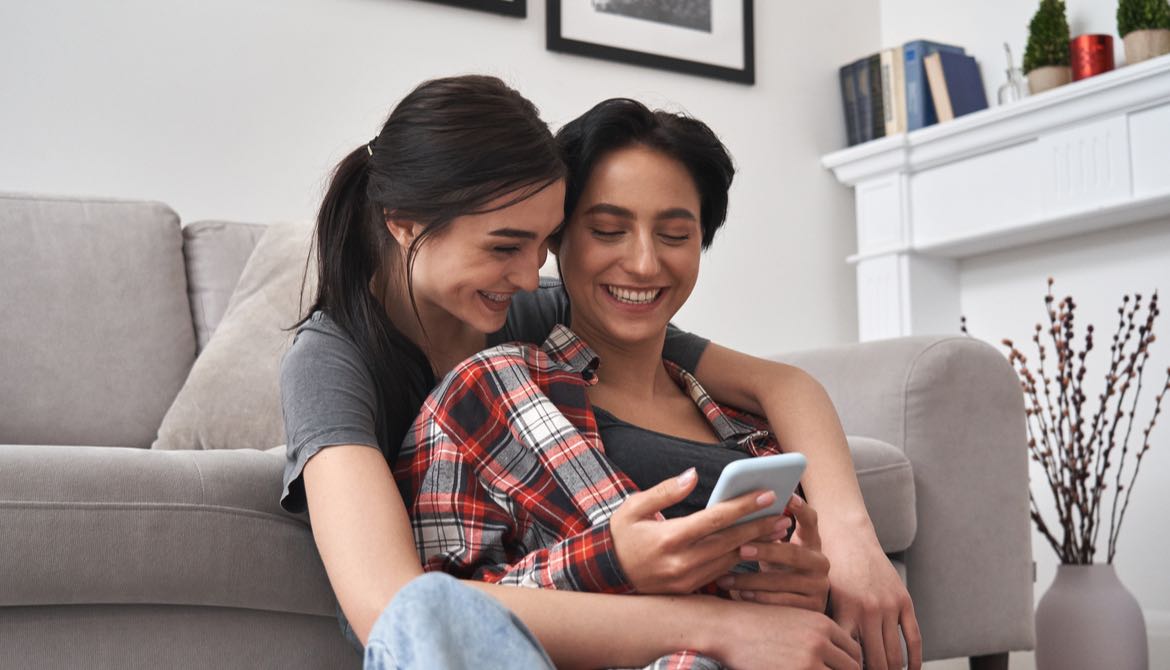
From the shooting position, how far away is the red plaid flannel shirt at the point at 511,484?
1.03 m

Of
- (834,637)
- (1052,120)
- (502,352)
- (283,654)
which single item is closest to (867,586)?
(834,637)

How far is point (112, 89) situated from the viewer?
2.45m

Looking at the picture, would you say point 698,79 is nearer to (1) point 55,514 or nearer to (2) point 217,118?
(2) point 217,118

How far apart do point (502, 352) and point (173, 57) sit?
5.60 feet

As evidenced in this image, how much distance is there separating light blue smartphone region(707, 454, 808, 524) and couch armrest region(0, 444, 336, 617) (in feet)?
1.93

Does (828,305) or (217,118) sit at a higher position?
(217,118)

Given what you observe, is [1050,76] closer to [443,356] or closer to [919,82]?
[919,82]

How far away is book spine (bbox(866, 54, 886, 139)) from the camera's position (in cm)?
335

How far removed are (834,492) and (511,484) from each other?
1.51 feet

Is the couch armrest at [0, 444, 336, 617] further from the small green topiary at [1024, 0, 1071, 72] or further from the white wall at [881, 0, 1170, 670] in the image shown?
the small green topiary at [1024, 0, 1071, 72]

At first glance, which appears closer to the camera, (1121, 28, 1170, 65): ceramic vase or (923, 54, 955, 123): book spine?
(1121, 28, 1170, 65): ceramic vase

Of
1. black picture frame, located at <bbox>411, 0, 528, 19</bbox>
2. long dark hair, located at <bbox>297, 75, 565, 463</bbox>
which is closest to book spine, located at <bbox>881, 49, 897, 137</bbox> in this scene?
black picture frame, located at <bbox>411, 0, 528, 19</bbox>

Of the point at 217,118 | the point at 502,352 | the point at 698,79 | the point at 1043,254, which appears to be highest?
the point at 698,79

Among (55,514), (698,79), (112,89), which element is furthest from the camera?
(698,79)
